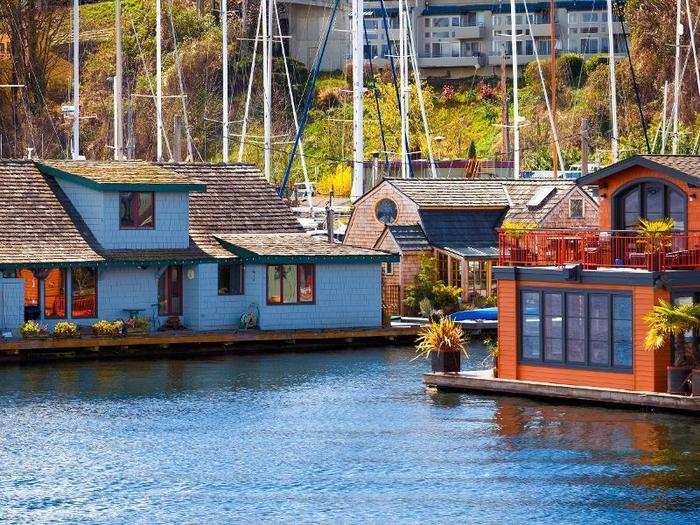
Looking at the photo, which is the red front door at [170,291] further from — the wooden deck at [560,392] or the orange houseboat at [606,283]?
the orange houseboat at [606,283]

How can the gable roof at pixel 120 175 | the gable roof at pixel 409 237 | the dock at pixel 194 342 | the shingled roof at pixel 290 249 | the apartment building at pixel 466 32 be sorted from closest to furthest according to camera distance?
the dock at pixel 194 342 → the gable roof at pixel 120 175 → the shingled roof at pixel 290 249 → the gable roof at pixel 409 237 → the apartment building at pixel 466 32

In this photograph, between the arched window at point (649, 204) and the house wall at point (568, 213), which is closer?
the arched window at point (649, 204)

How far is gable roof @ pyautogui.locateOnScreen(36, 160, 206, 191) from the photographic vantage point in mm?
54375

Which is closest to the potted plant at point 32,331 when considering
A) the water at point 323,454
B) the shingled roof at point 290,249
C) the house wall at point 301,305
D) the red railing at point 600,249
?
the water at point 323,454

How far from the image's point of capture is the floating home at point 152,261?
53344 millimetres

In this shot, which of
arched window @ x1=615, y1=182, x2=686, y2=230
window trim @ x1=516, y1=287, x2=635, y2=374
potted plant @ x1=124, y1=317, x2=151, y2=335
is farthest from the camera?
potted plant @ x1=124, y1=317, x2=151, y2=335

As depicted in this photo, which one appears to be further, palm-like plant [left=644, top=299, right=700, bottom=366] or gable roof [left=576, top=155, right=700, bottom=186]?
gable roof [left=576, top=155, right=700, bottom=186]

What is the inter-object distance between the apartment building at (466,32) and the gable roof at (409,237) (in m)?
50.2

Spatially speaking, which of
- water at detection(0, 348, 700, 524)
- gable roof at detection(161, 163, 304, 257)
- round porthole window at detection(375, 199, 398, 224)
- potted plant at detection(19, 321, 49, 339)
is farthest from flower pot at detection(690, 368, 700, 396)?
→ round porthole window at detection(375, 199, 398, 224)

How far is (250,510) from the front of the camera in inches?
1248

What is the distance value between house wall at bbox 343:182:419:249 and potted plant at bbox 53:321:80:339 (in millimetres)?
14280

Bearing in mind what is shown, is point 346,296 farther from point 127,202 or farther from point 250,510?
point 250,510

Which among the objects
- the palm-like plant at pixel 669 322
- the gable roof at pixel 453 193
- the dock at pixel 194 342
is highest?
the gable roof at pixel 453 193

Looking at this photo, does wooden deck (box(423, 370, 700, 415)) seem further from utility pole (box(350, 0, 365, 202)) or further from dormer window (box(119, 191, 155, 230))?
utility pole (box(350, 0, 365, 202))
